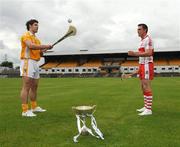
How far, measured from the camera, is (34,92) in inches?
334

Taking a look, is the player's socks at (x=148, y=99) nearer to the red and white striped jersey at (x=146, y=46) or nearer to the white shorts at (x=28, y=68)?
the red and white striped jersey at (x=146, y=46)

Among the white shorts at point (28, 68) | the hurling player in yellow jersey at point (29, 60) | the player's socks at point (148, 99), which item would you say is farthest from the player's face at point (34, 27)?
the player's socks at point (148, 99)

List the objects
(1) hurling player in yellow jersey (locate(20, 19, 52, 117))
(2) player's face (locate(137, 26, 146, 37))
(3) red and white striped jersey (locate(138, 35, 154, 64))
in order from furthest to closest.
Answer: (2) player's face (locate(137, 26, 146, 37))
(3) red and white striped jersey (locate(138, 35, 154, 64))
(1) hurling player in yellow jersey (locate(20, 19, 52, 117))

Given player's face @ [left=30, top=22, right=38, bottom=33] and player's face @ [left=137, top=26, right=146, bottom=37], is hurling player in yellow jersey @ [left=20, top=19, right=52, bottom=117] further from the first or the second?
player's face @ [left=137, top=26, right=146, bottom=37]

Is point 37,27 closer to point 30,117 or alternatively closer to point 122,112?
point 30,117

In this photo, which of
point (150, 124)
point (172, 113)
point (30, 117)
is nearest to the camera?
point (150, 124)

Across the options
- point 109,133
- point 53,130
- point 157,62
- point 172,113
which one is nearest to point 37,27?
point 53,130

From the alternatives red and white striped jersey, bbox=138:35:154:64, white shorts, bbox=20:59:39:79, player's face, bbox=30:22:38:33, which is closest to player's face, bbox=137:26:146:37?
red and white striped jersey, bbox=138:35:154:64

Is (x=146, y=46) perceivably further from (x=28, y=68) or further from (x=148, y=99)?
(x=28, y=68)

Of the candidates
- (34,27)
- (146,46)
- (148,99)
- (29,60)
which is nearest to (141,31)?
(146,46)

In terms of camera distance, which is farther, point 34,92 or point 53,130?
point 34,92

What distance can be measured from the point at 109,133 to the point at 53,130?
1139mm

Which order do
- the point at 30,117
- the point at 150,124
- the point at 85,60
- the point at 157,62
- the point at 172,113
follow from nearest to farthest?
the point at 150,124 < the point at 30,117 < the point at 172,113 < the point at 157,62 < the point at 85,60

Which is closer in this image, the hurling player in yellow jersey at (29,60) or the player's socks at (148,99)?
the hurling player in yellow jersey at (29,60)
